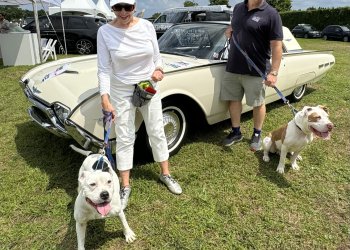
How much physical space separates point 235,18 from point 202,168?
171cm

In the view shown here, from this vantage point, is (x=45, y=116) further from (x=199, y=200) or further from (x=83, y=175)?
(x=199, y=200)

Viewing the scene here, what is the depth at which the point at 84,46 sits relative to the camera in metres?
12.8

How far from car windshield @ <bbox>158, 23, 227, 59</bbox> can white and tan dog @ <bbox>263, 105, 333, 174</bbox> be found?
1.26 m

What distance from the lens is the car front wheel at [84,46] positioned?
12.7m

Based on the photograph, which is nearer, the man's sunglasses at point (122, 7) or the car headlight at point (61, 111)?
the man's sunglasses at point (122, 7)

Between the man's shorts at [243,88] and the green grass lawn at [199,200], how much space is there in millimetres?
651

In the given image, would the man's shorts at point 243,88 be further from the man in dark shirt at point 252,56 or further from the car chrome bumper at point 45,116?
the car chrome bumper at point 45,116

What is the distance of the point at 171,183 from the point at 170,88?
966 millimetres

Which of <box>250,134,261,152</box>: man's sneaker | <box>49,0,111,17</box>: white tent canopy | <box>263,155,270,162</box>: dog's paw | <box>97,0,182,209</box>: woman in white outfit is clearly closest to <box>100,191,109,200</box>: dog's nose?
<box>97,0,182,209</box>: woman in white outfit

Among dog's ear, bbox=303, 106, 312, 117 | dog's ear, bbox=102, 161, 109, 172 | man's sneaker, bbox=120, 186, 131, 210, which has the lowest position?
man's sneaker, bbox=120, 186, 131, 210

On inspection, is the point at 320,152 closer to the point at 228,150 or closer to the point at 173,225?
the point at 228,150

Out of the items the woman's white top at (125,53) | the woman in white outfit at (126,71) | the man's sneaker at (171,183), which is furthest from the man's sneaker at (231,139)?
the woman's white top at (125,53)

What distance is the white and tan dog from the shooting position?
9.78 ft

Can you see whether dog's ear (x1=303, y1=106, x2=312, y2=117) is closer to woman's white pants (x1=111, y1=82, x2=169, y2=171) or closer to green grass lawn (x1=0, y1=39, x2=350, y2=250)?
A: green grass lawn (x1=0, y1=39, x2=350, y2=250)
